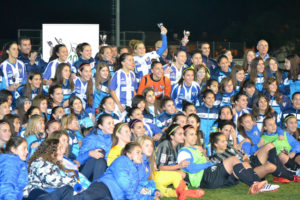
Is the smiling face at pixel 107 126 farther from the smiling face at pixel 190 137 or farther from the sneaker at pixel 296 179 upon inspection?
the sneaker at pixel 296 179

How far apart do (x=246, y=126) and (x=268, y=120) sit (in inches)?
16.6

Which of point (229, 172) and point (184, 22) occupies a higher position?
point (184, 22)

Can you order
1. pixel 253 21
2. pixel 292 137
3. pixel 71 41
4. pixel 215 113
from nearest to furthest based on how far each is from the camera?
pixel 292 137, pixel 215 113, pixel 71 41, pixel 253 21

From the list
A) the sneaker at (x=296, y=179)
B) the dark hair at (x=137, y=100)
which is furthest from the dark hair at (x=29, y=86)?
the sneaker at (x=296, y=179)

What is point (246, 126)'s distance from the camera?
28.2 ft

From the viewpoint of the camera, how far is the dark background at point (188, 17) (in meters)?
36.8

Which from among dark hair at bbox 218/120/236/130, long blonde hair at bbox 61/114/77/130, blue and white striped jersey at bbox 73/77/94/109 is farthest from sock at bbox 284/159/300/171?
blue and white striped jersey at bbox 73/77/94/109

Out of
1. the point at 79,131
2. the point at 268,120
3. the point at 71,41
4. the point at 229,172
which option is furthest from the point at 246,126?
the point at 71,41

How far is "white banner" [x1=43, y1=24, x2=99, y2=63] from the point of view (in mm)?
11508

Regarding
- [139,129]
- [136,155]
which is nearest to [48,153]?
[136,155]

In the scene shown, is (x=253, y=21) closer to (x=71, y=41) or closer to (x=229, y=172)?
(x=71, y=41)

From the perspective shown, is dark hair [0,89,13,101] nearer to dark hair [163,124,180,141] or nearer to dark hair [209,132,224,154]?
dark hair [163,124,180,141]

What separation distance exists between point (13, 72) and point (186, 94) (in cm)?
337

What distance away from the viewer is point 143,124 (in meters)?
7.53
